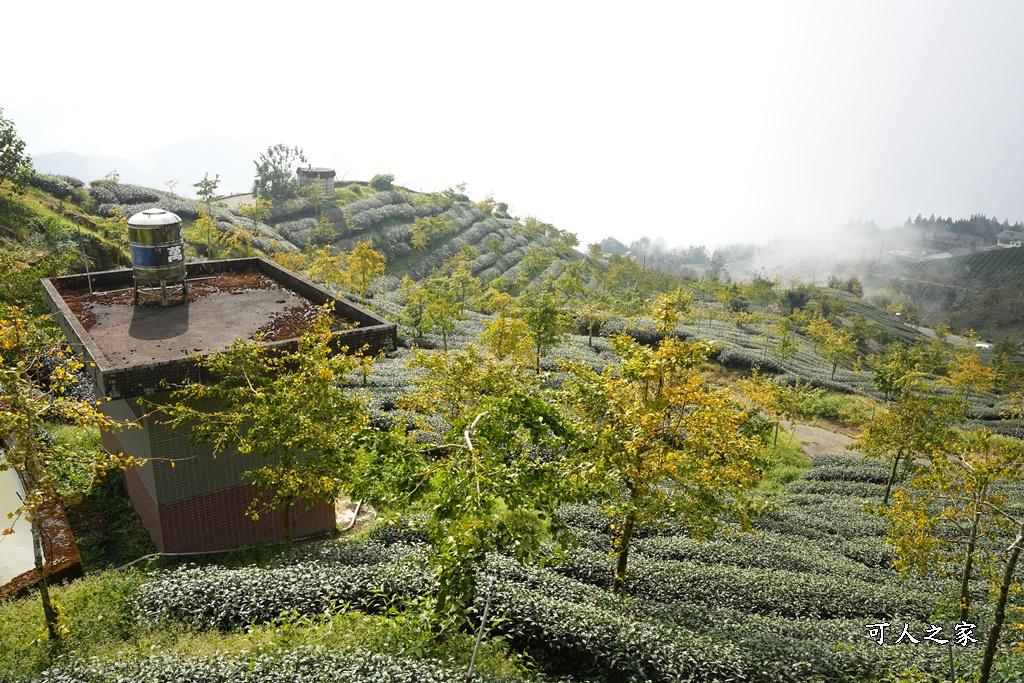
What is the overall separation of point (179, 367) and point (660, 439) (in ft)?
27.9

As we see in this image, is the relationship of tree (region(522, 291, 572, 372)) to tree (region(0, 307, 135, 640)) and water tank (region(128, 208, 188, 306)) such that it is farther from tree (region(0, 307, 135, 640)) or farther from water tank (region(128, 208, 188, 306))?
tree (region(0, 307, 135, 640))

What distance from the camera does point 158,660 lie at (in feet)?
24.8

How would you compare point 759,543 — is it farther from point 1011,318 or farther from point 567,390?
point 1011,318

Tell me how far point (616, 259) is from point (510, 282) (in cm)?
1411

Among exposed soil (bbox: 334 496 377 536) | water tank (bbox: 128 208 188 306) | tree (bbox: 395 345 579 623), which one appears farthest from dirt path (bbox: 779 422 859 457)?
water tank (bbox: 128 208 188 306)

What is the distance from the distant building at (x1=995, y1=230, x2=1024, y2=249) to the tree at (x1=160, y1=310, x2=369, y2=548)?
18522 centimetres

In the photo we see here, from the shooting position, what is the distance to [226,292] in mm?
16125

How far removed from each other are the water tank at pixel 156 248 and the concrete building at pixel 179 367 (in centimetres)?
85

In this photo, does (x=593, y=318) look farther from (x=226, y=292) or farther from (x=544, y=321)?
(x=226, y=292)

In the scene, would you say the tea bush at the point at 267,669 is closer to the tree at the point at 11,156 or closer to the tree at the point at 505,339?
the tree at the point at 505,339

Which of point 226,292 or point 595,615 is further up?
point 226,292

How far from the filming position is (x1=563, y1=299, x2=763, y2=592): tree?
9789mm

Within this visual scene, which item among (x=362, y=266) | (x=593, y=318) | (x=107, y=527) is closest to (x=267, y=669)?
(x=107, y=527)

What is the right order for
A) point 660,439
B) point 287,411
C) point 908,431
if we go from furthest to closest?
point 908,431 → point 660,439 → point 287,411
